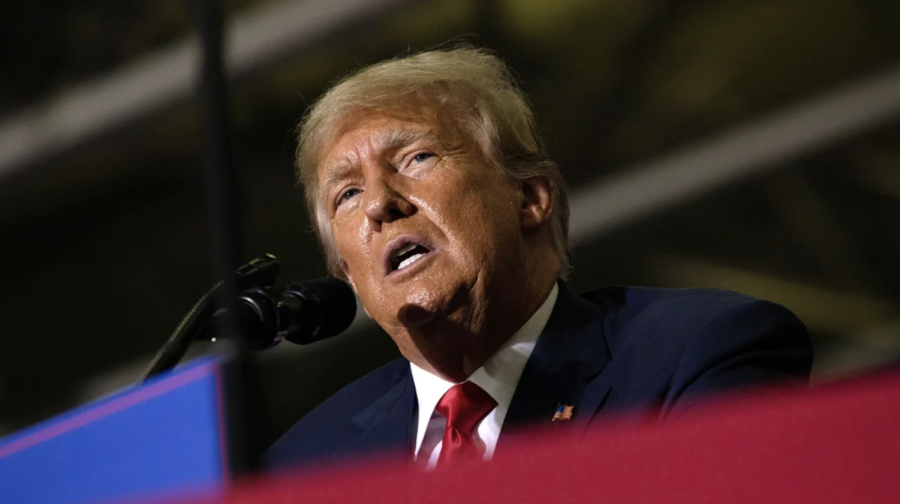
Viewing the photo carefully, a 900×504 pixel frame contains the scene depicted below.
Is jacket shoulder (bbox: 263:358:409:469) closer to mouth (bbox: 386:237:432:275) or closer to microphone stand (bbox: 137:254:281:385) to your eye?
mouth (bbox: 386:237:432:275)

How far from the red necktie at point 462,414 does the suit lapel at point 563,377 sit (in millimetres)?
45

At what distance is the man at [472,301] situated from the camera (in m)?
1.29

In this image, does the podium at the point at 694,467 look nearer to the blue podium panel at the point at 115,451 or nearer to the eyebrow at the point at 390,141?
the blue podium panel at the point at 115,451

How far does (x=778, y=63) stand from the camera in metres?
2.05

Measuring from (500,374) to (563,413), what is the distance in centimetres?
14

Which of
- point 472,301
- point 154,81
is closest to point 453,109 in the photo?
point 472,301

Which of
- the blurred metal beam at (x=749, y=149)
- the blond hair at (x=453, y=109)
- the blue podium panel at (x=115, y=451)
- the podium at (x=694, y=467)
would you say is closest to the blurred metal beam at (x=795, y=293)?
the blurred metal beam at (x=749, y=149)

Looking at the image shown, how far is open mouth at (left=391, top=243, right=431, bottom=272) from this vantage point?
4.75 ft

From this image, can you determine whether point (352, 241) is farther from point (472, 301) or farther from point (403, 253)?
point (472, 301)

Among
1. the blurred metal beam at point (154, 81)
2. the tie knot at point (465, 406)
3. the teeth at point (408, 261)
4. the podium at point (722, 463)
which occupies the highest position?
the blurred metal beam at point (154, 81)

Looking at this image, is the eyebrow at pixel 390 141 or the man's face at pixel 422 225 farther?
the eyebrow at pixel 390 141

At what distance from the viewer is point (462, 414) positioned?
55.4 inches

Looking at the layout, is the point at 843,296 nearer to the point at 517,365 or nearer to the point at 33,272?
the point at 517,365

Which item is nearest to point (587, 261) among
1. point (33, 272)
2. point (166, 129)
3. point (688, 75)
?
point (688, 75)
